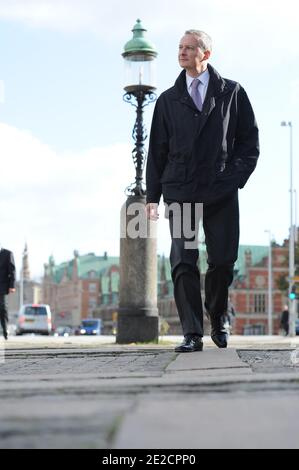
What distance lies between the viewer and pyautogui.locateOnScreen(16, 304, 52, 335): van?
47.9 metres

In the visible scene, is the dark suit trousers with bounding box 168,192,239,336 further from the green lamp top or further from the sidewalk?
the green lamp top

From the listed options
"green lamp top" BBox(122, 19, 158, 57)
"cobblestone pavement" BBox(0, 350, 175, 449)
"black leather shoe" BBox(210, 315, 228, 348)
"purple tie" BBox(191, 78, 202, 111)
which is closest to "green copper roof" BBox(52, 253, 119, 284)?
"green lamp top" BBox(122, 19, 158, 57)

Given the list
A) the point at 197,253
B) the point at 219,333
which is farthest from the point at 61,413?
the point at 219,333

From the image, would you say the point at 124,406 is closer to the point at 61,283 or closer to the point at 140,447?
the point at 140,447

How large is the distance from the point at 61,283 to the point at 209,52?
17191cm

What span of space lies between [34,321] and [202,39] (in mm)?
42600

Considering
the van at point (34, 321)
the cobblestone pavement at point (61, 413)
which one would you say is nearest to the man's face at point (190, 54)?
the cobblestone pavement at point (61, 413)

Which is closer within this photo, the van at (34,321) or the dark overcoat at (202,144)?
the dark overcoat at (202,144)

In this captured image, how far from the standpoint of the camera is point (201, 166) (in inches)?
248

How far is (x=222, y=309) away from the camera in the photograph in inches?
263

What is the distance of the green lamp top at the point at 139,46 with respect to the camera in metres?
16.4

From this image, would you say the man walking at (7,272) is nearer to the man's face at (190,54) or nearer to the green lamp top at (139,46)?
the green lamp top at (139,46)

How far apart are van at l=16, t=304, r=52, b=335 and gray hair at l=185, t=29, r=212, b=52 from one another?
4177 cm

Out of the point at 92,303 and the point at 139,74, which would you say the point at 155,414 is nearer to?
the point at 139,74
